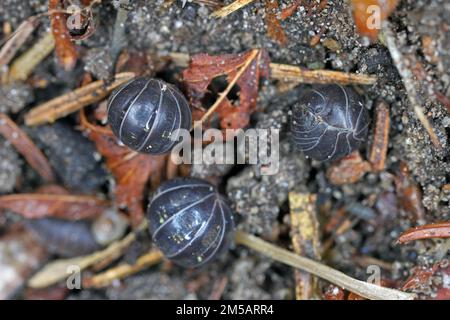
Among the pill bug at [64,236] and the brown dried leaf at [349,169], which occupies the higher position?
the brown dried leaf at [349,169]

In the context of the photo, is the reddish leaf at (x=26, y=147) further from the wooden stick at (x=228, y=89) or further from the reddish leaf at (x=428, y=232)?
the reddish leaf at (x=428, y=232)

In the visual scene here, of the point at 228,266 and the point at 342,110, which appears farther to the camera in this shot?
the point at 228,266

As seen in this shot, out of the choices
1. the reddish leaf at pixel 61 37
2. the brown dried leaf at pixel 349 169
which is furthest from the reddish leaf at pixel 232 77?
the reddish leaf at pixel 61 37

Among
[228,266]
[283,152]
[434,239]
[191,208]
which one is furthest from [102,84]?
[434,239]

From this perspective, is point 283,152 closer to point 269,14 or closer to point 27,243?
point 269,14

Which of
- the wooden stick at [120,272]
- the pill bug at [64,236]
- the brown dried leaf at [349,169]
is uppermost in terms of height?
the brown dried leaf at [349,169]

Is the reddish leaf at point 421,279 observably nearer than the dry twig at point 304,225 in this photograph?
Yes

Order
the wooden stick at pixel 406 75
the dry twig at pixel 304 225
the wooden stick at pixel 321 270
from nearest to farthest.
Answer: the wooden stick at pixel 406 75
the wooden stick at pixel 321 270
the dry twig at pixel 304 225
